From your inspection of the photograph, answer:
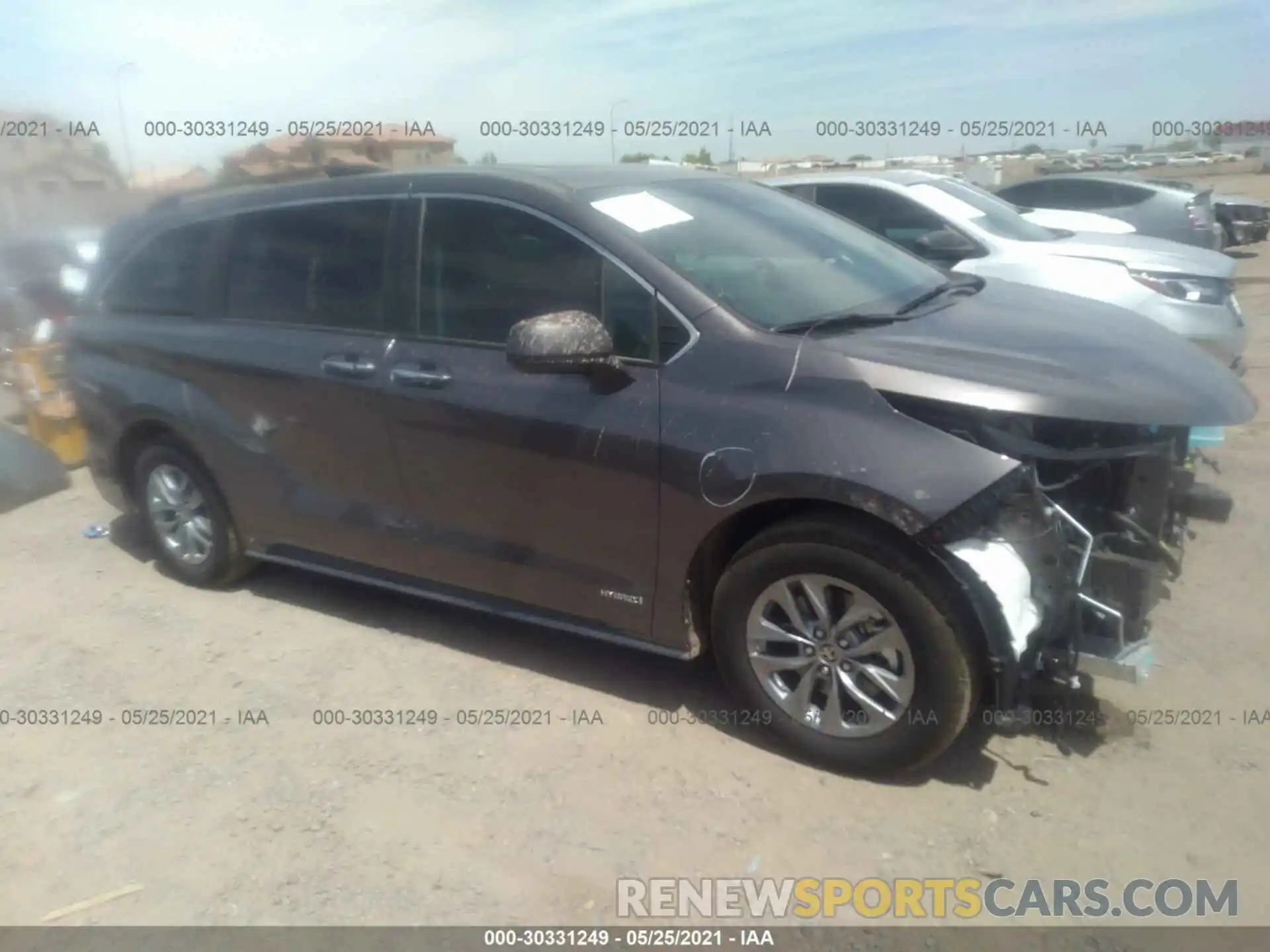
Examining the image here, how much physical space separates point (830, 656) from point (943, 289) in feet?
5.41

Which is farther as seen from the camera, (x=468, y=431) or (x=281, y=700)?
(x=281, y=700)

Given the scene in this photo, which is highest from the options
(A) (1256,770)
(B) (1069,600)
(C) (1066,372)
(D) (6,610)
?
(C) (1066,372)

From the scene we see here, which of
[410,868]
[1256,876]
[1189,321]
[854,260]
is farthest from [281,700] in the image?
[1189,321]

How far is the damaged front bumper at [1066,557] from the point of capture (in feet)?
9.61

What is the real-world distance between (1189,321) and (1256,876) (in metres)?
4.60

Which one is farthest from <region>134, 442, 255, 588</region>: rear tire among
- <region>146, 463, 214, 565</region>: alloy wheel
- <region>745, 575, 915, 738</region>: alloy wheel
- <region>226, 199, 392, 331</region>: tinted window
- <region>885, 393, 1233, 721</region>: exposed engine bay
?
<region>885, 393, 1233, 721</region>: exposed engine bay

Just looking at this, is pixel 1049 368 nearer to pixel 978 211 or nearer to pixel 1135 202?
pixel 978 211

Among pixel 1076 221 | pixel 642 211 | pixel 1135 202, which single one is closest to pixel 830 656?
pixel 642 211

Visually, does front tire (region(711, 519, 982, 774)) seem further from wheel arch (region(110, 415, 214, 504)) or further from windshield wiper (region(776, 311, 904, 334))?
wheel arch (region(110, 415, 214, 504))

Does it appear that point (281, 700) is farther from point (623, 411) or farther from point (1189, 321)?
point (1189, 321)

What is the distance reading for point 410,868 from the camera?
2.97m

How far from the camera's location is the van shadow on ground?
131 inches

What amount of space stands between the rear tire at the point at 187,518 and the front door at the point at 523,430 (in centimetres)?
127

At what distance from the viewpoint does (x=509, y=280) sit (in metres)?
3.68
